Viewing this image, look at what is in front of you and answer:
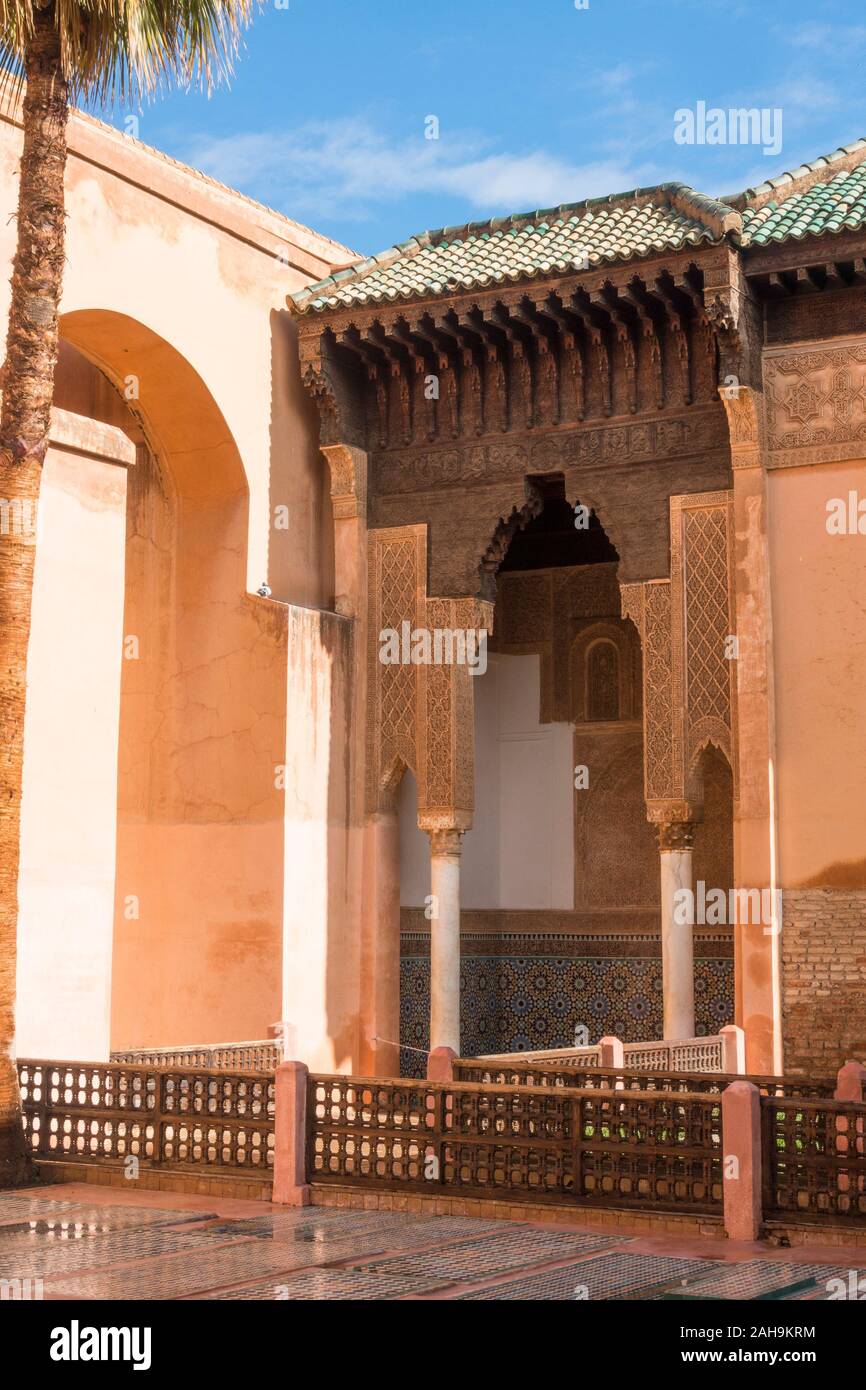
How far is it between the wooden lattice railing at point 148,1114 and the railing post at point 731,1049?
3979mm

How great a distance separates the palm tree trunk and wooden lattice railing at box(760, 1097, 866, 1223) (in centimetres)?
381

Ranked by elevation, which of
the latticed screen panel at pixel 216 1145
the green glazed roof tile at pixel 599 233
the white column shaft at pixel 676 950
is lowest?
the latticed screen panel at pixel 216 1145

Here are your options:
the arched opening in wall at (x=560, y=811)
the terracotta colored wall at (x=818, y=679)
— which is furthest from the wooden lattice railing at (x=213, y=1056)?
the arched opening in wall at (x=560, y=811)

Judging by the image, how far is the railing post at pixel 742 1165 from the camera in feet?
22.8

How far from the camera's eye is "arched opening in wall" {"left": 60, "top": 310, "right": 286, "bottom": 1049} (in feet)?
43.8

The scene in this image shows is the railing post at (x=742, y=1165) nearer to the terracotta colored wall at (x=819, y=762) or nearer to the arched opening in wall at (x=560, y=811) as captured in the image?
the terracotta colored wall at (x=819, y=762)

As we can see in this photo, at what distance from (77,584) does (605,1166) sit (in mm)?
5121

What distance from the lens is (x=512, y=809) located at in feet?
Result: 57.7

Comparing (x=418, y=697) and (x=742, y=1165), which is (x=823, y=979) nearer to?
(x=418, y=697)

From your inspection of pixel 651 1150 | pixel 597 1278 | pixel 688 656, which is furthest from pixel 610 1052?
pixel 597 1278

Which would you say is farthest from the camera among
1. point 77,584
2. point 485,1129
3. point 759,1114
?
point 77,584

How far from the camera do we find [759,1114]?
23.1 ft
